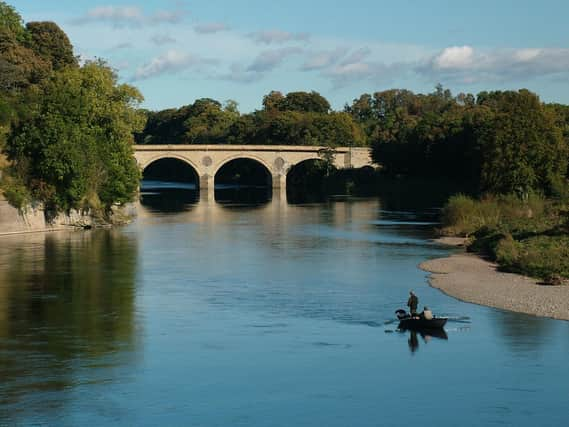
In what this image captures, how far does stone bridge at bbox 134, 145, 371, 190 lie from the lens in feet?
510

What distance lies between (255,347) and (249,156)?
12828 cm

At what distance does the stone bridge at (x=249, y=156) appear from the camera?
155m

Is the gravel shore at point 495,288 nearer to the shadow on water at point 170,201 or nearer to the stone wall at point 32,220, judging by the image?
the stone wall at point 32,220

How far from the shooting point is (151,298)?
48000mm

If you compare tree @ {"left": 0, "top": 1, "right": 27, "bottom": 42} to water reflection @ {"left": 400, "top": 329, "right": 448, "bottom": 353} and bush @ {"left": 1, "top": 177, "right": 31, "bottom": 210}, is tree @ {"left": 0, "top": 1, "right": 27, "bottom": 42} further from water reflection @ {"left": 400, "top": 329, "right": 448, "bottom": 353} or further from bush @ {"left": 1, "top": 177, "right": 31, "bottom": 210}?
water reflection @ {"left": 400, "top": 329, "right": 448, "bottom": 353}

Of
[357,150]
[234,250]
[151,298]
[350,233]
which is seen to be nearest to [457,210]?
[350,233]

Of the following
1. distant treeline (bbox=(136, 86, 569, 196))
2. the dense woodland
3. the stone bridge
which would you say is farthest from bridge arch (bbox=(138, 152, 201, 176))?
the dense woodland

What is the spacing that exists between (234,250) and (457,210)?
21455 millimetres

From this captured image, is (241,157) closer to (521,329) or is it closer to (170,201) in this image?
(170,201)

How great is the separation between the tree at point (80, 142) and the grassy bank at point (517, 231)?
29137 mm

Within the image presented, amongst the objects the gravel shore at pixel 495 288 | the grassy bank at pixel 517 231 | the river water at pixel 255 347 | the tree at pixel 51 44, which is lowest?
the river water at pixel 255 347

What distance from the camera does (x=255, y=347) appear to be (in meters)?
37.2

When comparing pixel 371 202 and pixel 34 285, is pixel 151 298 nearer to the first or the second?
pixel 34 285

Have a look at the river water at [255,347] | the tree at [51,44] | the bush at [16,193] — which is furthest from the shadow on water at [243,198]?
the river water at [255,347]
